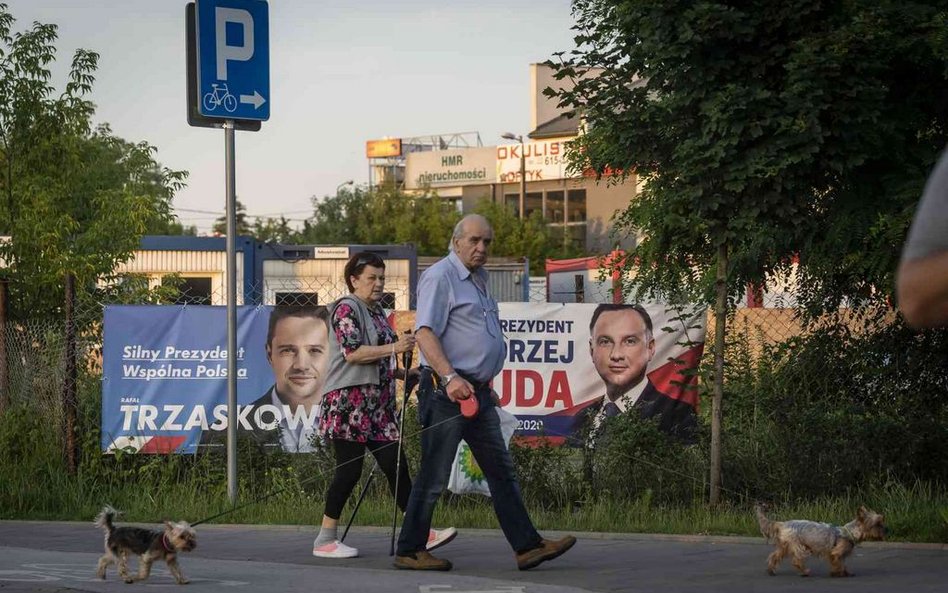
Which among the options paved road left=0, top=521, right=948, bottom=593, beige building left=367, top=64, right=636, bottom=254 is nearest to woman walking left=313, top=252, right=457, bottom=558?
paved road left=0, top=521, right=948, bottom=593

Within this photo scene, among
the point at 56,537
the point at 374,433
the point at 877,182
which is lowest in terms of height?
the point at 56,537

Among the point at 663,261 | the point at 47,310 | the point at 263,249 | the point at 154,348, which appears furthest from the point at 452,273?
the point at 263,249

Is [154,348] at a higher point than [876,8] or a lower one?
lower

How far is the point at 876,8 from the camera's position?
9000 mm

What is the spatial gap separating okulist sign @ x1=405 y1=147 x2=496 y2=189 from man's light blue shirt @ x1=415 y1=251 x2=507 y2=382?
100735mm

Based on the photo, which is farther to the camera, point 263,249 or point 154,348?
point 263,249

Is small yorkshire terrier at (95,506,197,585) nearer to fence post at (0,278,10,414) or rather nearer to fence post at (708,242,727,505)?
fence post at (708,242,727,505)

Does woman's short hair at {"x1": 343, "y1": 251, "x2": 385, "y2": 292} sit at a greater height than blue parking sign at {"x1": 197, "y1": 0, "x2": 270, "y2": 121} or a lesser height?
Answer: lesser

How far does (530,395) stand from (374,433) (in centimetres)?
345

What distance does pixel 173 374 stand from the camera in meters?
12.0

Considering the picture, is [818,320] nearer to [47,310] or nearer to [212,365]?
[212,365]

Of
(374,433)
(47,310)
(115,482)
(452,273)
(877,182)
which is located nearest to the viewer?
(452,273)

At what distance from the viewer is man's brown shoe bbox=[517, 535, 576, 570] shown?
795cm

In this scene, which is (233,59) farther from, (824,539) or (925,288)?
(925,288)
